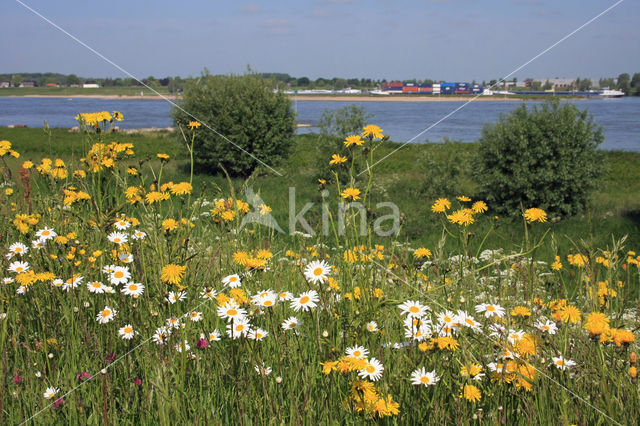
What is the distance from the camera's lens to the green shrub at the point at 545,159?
11.4 metres

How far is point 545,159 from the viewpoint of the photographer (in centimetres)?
1152

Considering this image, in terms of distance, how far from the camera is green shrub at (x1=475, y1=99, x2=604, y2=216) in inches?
450

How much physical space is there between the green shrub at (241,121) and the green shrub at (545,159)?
7.81 meters

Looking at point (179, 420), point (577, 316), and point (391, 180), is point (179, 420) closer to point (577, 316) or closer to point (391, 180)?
point (577, 316)

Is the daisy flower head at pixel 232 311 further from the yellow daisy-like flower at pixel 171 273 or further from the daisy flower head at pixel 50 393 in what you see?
the daisy flower head at pixel 50 393

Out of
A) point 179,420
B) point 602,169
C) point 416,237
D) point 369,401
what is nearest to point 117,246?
point 179,420

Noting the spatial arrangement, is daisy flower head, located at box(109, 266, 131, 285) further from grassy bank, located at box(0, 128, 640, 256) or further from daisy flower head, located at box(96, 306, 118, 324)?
grassy bank, located at box(0, 128, 640, 256)

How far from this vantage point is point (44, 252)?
2.78m

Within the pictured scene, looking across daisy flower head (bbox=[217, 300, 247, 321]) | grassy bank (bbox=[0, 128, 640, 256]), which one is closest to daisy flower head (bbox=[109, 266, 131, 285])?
daisy flower head (bbox=[217, 300, 247, 321])

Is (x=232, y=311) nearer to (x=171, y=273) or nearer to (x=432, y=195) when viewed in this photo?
(x=171, y=273)

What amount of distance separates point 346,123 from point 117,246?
1248 centimetres

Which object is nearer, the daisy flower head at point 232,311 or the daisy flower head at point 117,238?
the daisy flower head at point 232,311

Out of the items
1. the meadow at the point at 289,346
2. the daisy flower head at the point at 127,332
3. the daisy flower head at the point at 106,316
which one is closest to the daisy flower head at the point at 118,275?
the meadow at the point at 289,346

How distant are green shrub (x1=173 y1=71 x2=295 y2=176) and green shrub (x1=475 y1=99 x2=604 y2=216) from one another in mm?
7813
